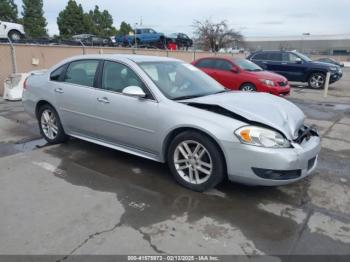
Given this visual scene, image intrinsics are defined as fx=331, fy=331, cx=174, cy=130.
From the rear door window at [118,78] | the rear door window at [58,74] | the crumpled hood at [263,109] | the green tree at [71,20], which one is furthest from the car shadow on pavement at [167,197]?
the green tree at [71,20]

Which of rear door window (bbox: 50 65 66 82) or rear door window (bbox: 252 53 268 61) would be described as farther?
rear door window (bbox: 252 53 268 61)

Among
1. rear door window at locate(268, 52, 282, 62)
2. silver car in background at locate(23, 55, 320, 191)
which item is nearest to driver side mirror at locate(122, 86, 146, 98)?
silver car in background at locate(23, 55, 320, 191)

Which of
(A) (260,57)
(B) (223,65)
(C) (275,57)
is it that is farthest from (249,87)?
(A) (260,57)

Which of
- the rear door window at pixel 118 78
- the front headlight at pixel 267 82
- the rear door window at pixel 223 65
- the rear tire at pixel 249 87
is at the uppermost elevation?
the rear door window at pixel 118 78

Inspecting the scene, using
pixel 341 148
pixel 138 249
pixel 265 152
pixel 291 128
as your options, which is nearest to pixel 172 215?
pixel 138 249

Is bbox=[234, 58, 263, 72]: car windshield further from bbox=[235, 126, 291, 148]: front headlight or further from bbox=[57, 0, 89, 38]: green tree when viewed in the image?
bbox=[57, 0, 89, 38]: green tree

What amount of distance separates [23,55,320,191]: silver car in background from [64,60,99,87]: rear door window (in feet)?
0.05

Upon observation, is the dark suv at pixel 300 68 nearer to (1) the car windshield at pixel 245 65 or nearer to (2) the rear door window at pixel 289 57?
(2) the rear door window at pixel 289 57

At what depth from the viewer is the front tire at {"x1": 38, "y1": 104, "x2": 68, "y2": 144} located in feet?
17.6

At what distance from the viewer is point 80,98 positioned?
15.7ft

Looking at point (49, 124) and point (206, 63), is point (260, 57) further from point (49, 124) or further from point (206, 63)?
point (49, 124)

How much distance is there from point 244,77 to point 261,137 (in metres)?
7.65

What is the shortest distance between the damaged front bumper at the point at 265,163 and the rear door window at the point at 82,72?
2377mm

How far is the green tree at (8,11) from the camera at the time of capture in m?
44.1
